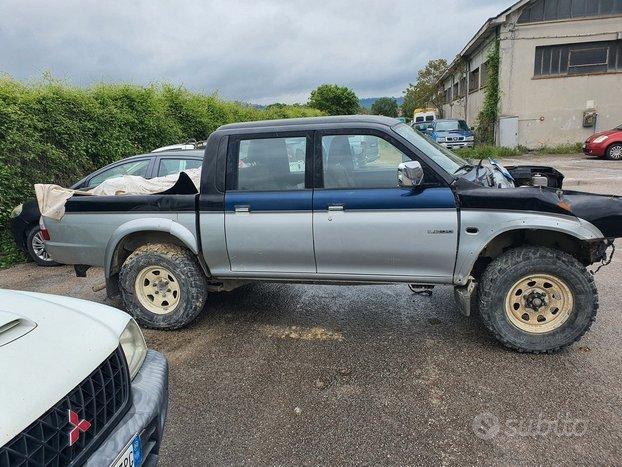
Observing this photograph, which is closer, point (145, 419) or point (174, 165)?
point (145, 419)

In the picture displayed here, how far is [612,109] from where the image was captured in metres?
18.8

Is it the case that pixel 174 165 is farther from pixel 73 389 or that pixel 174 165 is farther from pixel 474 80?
pixel 474 80


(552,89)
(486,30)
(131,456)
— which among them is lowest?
(131,456)

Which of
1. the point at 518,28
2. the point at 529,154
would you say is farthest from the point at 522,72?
the point at 529,154

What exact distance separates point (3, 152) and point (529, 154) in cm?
1989

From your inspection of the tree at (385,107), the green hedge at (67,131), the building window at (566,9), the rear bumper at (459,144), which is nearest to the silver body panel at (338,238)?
the green hedge at (67,131)

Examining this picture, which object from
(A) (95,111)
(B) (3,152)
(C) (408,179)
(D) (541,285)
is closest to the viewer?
(C) (408,179)

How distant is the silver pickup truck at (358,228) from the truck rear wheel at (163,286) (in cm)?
1

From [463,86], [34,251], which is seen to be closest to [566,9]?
[463,86]

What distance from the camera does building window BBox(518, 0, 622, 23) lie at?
17.9 metres

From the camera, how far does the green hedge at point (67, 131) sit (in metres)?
6.94

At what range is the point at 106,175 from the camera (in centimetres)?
668

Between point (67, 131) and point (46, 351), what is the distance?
24.7 ft

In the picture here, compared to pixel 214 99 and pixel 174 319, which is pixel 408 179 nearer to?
pixel 174 319
